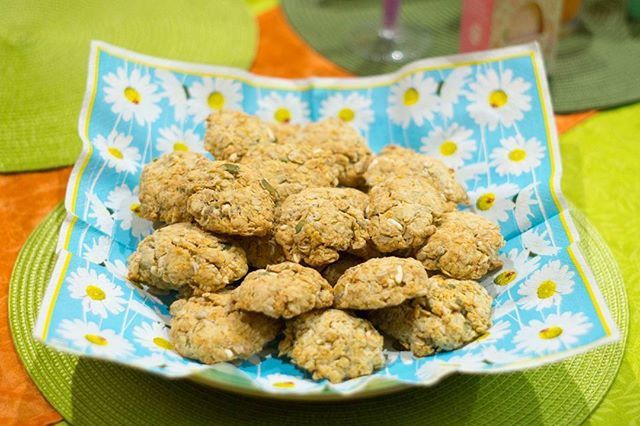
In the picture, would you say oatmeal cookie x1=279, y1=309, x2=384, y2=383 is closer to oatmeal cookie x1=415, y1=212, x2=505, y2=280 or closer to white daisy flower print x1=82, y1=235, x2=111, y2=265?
oatmeal cookie x1=415, y1=212, x2=505, y2=280

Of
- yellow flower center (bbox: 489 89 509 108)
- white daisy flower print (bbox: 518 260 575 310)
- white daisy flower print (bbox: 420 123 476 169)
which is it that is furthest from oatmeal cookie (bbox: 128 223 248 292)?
yellow flower center (bbox: 489 89 509 108)

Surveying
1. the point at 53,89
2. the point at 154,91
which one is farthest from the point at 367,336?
the point at 53,89

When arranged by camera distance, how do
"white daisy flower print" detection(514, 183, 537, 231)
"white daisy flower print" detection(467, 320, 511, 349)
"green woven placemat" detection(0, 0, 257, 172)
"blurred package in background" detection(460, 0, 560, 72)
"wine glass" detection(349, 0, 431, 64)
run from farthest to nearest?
"wine glass" detection(349, 0, 431, 64) < "blurred package in background" detection(460, 0, 560, 72) < "green woven placemat" detection(0, 0, 257, 172) < "white daisy flower print" detection(514, 183, 537, 231) < "white daisy flower print" detection(467, 320, 511, 349)

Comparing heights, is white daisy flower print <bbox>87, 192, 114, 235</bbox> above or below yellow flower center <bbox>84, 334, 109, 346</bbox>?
above

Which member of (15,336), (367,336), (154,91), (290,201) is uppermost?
(154,91)

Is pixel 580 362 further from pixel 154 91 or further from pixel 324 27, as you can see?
pixel 324 27

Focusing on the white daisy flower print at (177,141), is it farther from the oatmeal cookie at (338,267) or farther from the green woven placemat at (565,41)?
the green woven placemat at (565,41)
